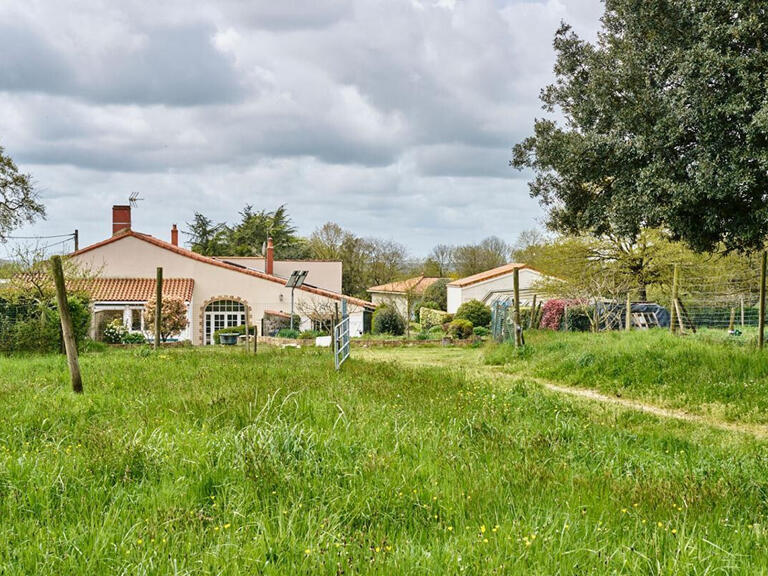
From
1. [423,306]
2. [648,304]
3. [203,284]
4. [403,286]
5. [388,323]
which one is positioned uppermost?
[403,286]

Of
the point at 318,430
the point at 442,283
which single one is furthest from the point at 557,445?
the point at 442,283

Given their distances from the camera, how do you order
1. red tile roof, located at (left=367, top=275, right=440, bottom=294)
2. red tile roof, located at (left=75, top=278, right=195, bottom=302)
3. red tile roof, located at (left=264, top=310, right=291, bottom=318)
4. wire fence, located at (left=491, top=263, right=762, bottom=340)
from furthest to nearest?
red tile roof, located at (left=367, top=275, right=440, bottom=294), red tile roof, located at (left=264, top=310, right=291, bottom=318), red tile roof, located at (left=75, top=278, right=195, bottom=302), wire fence, located at (left=491, top=263, right=762, bottom=340)

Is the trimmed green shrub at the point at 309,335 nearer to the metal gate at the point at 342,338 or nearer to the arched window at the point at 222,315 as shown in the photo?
the arched window at the point at 222,315

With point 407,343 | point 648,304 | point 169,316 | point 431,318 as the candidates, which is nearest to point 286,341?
point 407,343

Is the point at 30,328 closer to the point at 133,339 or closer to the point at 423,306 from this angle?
the point at 133,339

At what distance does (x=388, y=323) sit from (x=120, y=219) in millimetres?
20291

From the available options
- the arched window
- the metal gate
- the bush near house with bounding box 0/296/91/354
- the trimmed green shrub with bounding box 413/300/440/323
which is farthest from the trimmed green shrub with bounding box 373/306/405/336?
the metal gate

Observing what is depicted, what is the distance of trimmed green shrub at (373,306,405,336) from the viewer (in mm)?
38094

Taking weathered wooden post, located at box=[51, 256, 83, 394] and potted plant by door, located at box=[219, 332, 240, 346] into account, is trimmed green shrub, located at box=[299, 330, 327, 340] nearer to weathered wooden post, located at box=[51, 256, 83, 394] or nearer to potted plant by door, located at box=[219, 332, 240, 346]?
potted plant by door, located at box=[219, 332, 240, 346]

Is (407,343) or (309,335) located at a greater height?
(309,335)

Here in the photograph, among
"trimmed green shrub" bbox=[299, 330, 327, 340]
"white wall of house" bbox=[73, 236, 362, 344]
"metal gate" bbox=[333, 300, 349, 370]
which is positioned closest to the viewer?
"metal gate" bbox=[333, 300, 349, 370]

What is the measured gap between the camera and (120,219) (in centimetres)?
4469

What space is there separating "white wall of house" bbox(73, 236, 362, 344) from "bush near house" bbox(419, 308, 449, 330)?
460 cm

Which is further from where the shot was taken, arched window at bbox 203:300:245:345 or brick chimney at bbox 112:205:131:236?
brick chimney at bbox 112:205:131:236
